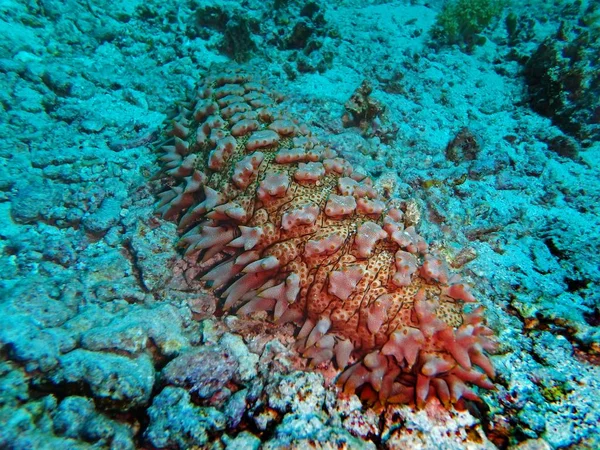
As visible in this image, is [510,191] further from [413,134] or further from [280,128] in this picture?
[280,128]

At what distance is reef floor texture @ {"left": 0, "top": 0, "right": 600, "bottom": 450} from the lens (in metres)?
1.99

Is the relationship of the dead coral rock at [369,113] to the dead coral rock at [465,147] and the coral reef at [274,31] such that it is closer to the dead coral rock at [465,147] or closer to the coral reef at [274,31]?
the dead coral rock at [465,147]

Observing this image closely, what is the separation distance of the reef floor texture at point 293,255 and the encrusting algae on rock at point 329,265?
0.7 inches

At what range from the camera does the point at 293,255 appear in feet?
7.79

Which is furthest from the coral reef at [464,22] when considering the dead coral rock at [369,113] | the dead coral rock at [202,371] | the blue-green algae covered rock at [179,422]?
the blue-green algae covered rock at [179,422]

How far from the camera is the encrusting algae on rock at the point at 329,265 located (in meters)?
2.07

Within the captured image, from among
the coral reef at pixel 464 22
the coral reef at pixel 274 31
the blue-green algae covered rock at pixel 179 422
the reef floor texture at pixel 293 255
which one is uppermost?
the coral reef at pixel 464 22

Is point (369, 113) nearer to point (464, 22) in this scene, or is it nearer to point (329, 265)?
point (329, 265)

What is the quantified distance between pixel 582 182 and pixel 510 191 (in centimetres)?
100

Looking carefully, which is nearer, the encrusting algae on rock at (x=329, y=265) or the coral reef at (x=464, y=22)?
the encrusting algae on rock at (x=329, y=265)

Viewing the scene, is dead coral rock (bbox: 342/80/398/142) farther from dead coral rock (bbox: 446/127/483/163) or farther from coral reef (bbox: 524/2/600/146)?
coral reef (bbox: 524/2/600/146)

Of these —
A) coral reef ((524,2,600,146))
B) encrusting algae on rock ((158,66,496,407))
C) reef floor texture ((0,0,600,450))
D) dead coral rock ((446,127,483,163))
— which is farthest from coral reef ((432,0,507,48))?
encrusting algae on rock ((158,66,496,407))

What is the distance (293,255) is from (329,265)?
10.3 inches

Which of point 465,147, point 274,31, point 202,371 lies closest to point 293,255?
point 202,371
